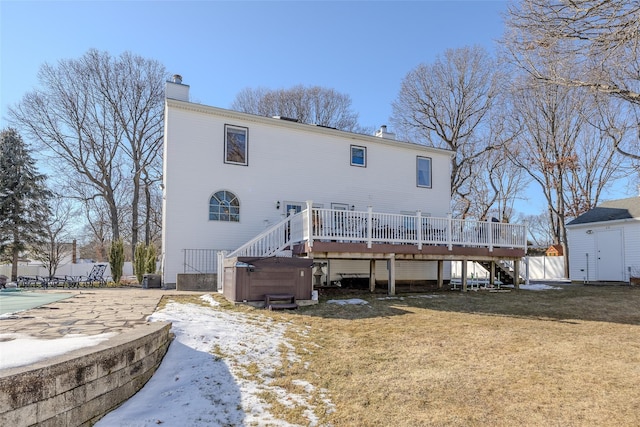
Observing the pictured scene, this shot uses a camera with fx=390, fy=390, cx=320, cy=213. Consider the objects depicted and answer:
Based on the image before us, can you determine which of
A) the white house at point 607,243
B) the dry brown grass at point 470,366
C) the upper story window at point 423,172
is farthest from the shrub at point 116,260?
the white house at point 607,243

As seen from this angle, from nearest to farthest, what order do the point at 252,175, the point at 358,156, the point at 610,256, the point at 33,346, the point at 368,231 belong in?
the point at 33,346 < the point at 368,231 < the point at 252,175 < the point at 358,156 < the point at 610,256

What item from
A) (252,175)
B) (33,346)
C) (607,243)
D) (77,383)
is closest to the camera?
(77,383)

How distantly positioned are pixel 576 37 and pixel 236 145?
928 cm

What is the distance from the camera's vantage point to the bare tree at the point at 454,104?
880 inches

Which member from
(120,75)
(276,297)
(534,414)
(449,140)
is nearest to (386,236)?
(276,297)

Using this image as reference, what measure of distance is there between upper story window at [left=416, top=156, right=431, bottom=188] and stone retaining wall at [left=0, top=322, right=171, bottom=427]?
13559 mm

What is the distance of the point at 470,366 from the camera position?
4.54 m

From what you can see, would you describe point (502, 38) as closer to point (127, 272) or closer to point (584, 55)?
point (584, 55)

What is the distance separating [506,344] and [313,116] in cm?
2599

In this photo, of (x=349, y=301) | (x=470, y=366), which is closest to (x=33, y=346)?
(x=470, y=366)

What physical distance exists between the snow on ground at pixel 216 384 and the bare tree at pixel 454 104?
20789mm

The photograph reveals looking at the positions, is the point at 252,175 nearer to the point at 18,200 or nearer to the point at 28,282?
the point at 28,282

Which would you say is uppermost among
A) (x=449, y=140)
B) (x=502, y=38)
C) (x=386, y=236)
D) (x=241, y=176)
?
(x=449, y=140)

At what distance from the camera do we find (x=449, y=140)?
23.5m
